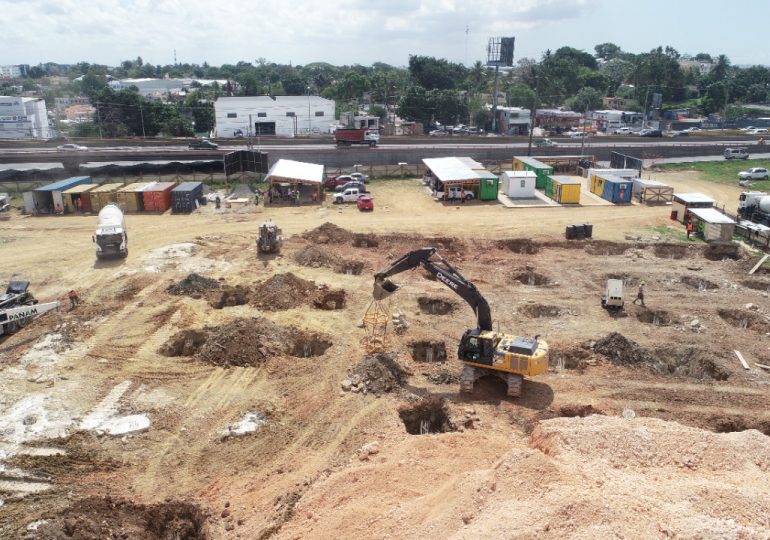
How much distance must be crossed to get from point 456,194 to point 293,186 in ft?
46.2

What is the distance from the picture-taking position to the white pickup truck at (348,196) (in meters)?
49.6

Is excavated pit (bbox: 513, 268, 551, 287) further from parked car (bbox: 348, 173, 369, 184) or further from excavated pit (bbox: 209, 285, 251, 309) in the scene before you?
parked car (bbox: 348, 173, 369, 184)

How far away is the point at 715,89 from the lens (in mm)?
123938

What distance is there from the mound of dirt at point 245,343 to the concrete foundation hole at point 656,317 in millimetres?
14964

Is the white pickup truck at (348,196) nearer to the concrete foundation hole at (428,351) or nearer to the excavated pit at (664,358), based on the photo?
the concrete foundation hole at (428,351)

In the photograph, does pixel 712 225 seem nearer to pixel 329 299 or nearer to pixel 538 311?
pixel 538 311

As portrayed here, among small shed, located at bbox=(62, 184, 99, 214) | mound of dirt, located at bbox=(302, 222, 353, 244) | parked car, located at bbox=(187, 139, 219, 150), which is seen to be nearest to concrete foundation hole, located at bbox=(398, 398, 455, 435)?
mound of dirt, located at bbox=(302, 222, 353, 244)

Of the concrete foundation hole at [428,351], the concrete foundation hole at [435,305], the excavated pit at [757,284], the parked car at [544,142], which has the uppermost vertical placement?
the parked car at [544,142]

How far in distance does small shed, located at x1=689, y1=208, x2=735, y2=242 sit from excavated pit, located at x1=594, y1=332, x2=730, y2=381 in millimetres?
17970

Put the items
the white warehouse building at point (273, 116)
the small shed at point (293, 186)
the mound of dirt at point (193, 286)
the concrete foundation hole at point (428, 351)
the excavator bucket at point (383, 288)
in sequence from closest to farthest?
the excavator bucket at point (383, 288) → the concrete foundation hole at point (428, 351) → the mound of dirt at point (193, 286) → the small shed at point (293, 186) → the white warehouse building at point (273, 116)

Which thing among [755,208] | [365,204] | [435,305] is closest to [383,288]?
[435,305]

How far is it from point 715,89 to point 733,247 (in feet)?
347

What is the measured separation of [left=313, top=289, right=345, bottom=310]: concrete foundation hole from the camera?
29.0m

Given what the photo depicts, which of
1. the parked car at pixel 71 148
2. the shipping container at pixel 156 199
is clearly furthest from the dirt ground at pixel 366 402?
the parked car at pixel 71 148
